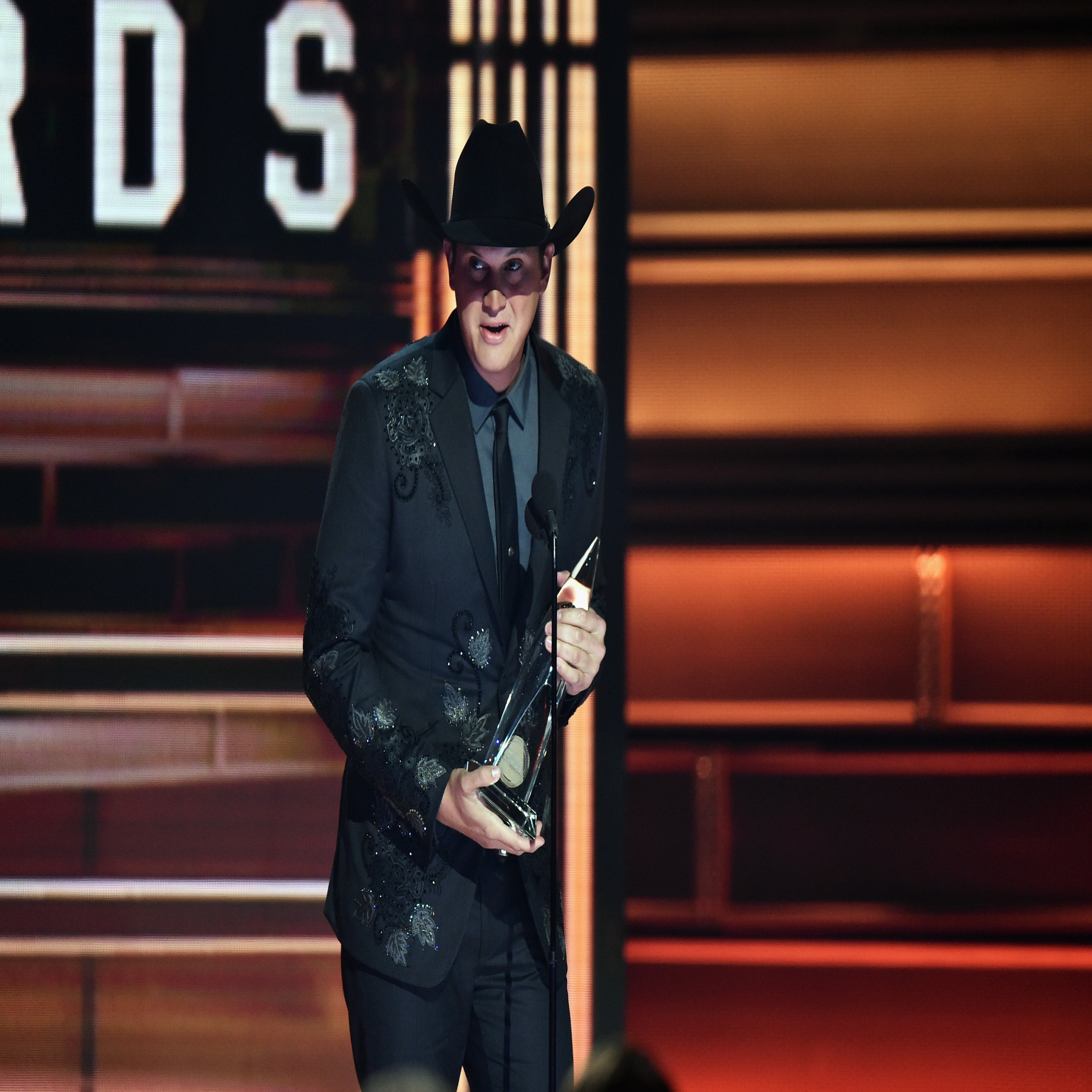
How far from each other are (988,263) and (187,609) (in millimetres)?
1967

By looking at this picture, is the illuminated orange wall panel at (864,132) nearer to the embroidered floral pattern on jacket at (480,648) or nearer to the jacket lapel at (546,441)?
the jacket lapel at (546,441)

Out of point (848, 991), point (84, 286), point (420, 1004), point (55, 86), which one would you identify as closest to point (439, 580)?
point (420, 1004)

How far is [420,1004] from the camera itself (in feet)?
5.18

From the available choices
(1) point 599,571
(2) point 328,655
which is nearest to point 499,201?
(1) point 599,571

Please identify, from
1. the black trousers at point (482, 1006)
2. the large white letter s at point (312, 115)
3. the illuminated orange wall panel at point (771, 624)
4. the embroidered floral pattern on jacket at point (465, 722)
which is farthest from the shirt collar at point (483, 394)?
the illuminated orange wall panel at point (771, 624)

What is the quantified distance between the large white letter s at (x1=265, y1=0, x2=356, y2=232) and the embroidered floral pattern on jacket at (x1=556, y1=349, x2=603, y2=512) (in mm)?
881

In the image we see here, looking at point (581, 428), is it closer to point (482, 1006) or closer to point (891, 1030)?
point (482, 1006)

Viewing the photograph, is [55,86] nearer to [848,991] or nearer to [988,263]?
[988,263]

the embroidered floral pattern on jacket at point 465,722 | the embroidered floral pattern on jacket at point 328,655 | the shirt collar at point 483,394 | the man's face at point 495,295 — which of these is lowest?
the embroidered floral pattern on jacket at point 465,722

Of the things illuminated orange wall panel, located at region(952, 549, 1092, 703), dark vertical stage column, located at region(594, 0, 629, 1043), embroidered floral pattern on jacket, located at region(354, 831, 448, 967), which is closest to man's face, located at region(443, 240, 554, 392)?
embroidered floral pattern on jacket, located at region(354, 831, 448, 967)

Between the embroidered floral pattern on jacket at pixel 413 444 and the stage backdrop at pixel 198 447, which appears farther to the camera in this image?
the stage backdrop at pixel 198 447

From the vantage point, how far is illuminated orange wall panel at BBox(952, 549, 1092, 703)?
2859mm

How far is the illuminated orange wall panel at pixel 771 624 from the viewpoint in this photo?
2.89 meters

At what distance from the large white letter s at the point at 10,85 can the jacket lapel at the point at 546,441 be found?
133 cm
